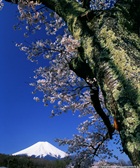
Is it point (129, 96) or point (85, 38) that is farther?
point (85, 38)

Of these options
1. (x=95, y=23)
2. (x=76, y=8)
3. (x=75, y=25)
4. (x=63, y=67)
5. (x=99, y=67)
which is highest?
(x=63, y=67)

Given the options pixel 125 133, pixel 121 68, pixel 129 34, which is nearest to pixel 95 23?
pixel 129 34

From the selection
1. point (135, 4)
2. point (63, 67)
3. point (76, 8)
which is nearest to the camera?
point (135, 4)

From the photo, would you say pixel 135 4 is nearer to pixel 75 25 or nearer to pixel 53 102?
pixel 75 25

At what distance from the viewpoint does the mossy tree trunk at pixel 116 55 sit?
225 centimetres

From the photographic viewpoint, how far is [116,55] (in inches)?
110

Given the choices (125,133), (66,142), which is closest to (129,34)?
(125,133)

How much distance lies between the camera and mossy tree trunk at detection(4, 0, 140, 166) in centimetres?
225

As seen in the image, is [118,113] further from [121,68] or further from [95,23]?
[95,23]

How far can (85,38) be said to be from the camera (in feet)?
11.6

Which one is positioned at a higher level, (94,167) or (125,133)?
(94,167)

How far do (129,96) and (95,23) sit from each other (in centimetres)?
171

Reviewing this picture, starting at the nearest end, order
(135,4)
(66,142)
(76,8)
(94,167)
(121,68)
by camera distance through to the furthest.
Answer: (121,68) < (135,4) < (76,8) < (94,167) < (66,142)

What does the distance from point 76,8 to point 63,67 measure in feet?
14.8
